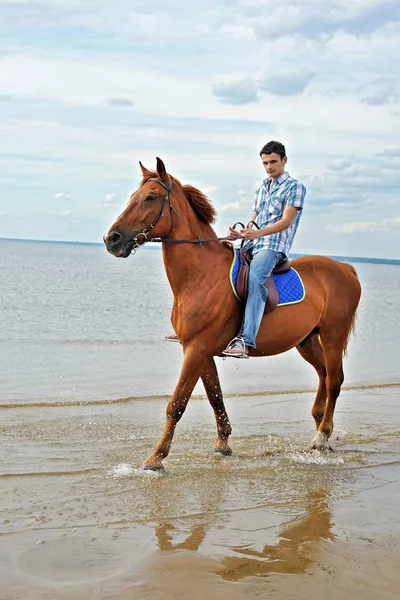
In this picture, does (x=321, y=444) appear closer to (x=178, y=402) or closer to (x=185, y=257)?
(x=178, y=402)

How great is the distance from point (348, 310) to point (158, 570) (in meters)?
4.75

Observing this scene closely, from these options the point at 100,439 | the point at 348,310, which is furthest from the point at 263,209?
the point at 100,439

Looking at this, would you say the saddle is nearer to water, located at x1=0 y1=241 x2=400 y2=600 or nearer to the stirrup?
the stirrup

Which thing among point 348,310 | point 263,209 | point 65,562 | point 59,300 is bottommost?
point 59,300

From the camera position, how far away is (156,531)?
5.18 meters

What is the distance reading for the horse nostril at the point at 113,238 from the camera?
20.6ft

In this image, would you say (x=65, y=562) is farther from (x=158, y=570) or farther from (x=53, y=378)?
(x=53, y=378)

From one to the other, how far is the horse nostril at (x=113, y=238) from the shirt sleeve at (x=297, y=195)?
1934 mm

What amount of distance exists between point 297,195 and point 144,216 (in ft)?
5.64

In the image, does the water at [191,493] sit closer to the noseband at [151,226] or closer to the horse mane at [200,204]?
the noseband at [151,226]

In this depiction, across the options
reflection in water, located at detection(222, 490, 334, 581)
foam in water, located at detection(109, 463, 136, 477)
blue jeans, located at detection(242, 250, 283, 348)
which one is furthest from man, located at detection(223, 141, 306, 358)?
reflection in water, located at detection(222, 490, 334, 581)

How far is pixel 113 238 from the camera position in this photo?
6305mm

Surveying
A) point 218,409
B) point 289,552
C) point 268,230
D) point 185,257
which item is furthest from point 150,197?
point 289,552

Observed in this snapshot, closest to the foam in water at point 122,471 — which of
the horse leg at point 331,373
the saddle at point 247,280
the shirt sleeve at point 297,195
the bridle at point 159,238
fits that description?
the saddle at point 247,280
